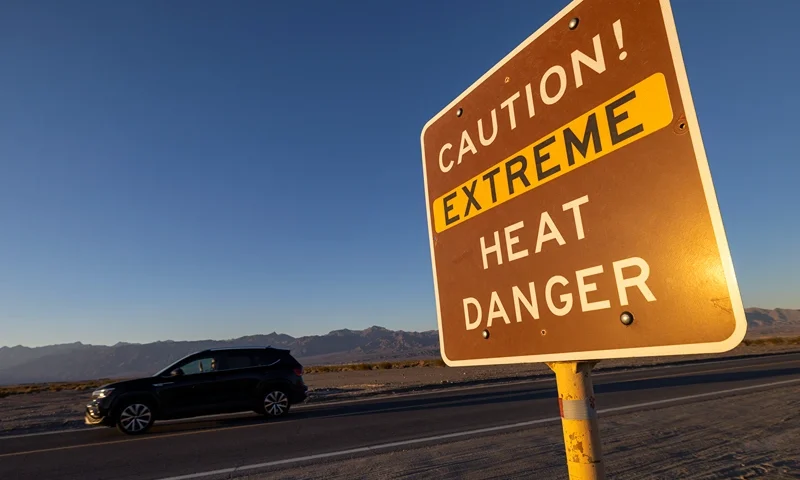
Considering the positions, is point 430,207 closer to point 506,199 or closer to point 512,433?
point 506,199

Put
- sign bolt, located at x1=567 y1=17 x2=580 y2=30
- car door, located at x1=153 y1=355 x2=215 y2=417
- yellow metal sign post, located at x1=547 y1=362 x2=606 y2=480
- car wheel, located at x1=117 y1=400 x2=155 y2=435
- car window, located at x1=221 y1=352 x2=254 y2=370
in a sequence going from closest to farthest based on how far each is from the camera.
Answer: yellow metal sign post, located at x1=547 y1=362 x2=606 y2=480, sign bolt, located at x1=567 y1=17 x2=580 y2=30, car wheel, located at x1=117 y1=400 x2=155 y2=435, car door, located at x1=153 y1=355 x2=215 y2=417, car window, located at x1=221 y1=352 x2=254 y2=370

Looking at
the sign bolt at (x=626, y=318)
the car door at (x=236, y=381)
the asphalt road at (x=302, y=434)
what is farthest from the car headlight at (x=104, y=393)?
the sign bolt at (x=626, y=318)

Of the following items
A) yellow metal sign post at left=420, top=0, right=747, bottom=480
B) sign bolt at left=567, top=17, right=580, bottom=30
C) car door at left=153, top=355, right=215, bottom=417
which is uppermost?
sign bolt at left=567, top=17, right=580, bottom=30

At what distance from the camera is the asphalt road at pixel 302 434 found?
7.01m

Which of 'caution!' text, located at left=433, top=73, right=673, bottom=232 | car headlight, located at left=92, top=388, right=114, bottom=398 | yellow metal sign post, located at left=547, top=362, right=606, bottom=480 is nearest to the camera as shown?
→ 'caution!' text, located at left=433, top=73, right=673, bottom=232

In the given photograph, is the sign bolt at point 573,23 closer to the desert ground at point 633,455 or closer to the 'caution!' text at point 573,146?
the 'caution!' text at point 573,146

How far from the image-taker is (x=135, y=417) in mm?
9961

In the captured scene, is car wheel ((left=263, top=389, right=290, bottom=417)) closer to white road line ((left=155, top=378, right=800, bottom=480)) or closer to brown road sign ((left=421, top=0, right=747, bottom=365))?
white road line ((left=155, top=378, right=800, bottom=480))

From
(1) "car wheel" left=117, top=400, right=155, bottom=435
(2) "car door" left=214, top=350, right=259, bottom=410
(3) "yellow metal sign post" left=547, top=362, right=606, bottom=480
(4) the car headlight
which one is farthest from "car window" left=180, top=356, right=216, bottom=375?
(3) "yellow metal sign post" left=547, top=362, right=606, bottom=480

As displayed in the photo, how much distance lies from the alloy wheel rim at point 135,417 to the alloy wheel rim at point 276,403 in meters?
2.63

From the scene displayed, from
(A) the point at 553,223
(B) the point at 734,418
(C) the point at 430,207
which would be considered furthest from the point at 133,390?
(B) the point at 734,418

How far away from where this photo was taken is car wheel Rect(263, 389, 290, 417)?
37.1ft

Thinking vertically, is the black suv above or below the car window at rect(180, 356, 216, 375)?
below

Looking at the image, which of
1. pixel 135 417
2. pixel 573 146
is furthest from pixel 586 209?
pixel 135 417
